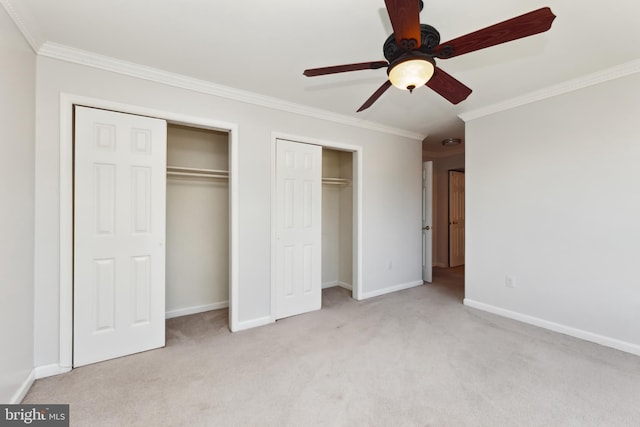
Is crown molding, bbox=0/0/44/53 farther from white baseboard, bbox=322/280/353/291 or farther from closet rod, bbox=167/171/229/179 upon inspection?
white baseboard, bbox=322/280/353/291

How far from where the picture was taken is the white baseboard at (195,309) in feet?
10.6

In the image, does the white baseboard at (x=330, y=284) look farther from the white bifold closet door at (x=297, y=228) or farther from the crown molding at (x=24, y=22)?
the crown molding at (x=24, y=22)

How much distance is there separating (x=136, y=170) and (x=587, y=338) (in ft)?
14.5

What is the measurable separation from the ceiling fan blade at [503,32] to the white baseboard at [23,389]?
3267 mm

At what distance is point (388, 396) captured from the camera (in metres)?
1.84

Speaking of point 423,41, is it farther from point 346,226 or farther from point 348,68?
point 346,226

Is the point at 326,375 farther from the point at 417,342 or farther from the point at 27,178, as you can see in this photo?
the point at 27,178

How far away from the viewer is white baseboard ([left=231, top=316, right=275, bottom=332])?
9.41ft

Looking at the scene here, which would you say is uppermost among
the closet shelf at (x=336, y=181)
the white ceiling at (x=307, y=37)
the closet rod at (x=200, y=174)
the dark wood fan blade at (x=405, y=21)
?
the white ceiling at (x=307, y=37)

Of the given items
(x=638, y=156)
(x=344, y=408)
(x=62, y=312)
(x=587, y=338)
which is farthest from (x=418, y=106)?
(x=62, y=312)

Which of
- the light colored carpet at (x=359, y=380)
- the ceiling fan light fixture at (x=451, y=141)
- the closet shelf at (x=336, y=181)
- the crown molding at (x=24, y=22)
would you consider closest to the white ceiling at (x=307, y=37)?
the crown molding at (x=24, y=22)

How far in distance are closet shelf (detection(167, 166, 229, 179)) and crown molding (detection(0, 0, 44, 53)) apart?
1.27 metres

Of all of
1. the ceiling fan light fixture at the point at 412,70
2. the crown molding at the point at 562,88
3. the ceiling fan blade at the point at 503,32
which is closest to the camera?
the ceiling fan blade at the point at 503,32

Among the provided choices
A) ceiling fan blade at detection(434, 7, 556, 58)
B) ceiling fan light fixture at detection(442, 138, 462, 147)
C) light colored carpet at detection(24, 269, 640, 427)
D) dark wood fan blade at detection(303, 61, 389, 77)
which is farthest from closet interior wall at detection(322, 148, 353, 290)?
ceiling fan blade at detection(434, 7, 556, 58)
